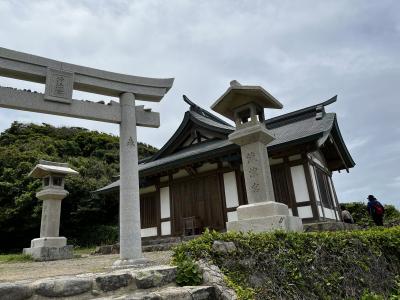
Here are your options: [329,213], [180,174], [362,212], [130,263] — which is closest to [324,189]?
[329,213]

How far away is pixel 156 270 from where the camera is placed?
3670mm

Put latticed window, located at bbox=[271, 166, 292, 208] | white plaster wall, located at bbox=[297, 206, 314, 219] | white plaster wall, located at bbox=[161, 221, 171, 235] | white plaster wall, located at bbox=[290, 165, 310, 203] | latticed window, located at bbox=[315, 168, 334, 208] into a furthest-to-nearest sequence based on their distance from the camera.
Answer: white plaster wall, located at bbox=[161, 221, 171, 235] < latticed window, located at bbox=[315, 168, 334, 208] < latticed window, located at bbox=[271, 166, 292, 208] < white plaster wall, located at bbox=[290, 165, 310, 203] < white plaster wall, located at bbox=[297, 206, 314, 219]

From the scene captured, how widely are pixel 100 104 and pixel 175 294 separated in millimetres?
Answer: 4659

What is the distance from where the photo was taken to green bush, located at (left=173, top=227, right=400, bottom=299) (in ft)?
13.2

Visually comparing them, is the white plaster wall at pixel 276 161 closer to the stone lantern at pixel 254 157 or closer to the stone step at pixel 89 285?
the stone lantern at pixel 254 157

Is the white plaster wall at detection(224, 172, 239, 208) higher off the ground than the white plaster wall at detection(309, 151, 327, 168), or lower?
lower

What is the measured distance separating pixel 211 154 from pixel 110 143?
2693cm

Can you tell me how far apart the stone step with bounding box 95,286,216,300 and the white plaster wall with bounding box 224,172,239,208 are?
9147mm

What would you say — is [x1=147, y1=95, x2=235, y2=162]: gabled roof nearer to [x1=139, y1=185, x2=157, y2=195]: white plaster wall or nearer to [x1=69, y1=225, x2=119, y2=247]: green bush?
[x1=139, y1=185, x2=157, y2=195]: white plaster wall

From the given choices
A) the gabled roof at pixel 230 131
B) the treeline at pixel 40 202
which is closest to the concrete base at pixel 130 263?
the gabled roof at pixel 230 131

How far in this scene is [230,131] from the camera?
13836 millimetres

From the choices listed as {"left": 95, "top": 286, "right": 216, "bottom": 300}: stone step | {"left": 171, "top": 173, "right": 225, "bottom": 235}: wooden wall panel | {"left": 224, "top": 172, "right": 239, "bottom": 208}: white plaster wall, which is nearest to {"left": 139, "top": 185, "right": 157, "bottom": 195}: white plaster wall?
{"left": 171, "top": 173, "right": 225, "bottom": 235}: wooden wall panel

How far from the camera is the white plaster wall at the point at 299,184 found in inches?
440

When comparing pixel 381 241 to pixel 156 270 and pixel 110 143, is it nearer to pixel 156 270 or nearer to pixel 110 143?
pixel 156 270
